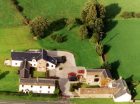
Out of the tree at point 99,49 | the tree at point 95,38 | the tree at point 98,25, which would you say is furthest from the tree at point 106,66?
the tree at point 98,25

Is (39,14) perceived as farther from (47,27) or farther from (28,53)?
(28,53)

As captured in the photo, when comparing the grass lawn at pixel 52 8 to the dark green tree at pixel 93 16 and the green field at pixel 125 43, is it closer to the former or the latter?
the dark green tree at pixel 93 16

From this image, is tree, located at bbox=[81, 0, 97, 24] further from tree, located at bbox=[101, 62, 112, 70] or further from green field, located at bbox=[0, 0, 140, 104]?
tree, located at bbox=[101, 62, 112, 70]

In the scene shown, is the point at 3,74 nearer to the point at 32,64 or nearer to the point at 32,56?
the point at 32,64

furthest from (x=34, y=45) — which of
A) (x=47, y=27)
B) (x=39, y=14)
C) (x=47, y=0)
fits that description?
(x=47, y=0)

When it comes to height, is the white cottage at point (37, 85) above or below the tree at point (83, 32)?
below
